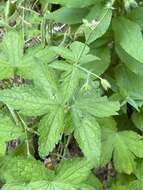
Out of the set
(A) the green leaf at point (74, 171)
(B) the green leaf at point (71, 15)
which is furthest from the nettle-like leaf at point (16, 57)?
(A) the green leaf at point (74, 171)

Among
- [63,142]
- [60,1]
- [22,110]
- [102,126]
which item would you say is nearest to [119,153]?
[102,126]

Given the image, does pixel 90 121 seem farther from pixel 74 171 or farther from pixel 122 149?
pixel 122 149

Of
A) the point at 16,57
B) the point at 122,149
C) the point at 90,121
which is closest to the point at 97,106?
the point at 90,121

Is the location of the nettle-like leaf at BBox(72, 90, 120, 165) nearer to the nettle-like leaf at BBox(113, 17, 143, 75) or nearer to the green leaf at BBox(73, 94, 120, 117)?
the green leaf at BBox(73, 94, 120, 117)

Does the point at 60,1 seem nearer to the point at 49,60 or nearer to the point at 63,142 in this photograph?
the point at 49,60

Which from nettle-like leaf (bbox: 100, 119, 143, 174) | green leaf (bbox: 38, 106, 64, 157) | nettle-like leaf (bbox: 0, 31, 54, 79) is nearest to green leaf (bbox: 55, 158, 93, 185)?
green leaf (bbox: 38, 106, 64, 157)

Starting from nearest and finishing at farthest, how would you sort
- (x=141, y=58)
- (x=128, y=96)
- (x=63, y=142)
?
(x=141, y=58), (x=128, y=96), (x=63, y=142)

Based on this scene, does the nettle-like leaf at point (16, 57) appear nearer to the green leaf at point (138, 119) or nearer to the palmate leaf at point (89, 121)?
the palmate leaf at point (89, 121)
